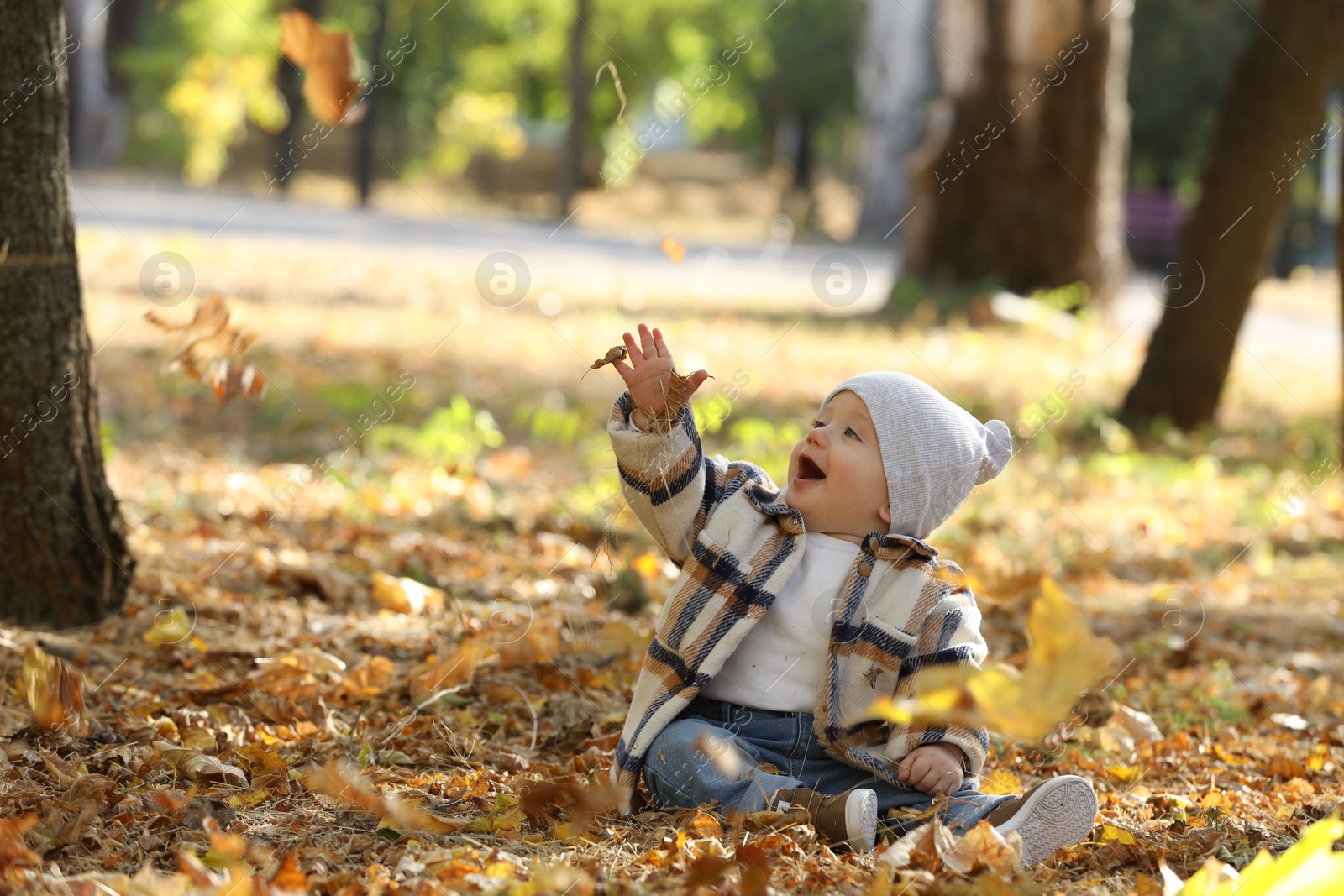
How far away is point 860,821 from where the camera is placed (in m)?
2.39

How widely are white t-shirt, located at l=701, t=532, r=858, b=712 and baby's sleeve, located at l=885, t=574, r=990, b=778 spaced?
180mm

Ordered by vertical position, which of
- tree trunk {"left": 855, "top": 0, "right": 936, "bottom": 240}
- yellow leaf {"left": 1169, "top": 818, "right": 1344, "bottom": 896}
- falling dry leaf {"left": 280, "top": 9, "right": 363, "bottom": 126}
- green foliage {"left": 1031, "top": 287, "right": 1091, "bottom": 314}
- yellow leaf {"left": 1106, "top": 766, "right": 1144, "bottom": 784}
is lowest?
yellow leaf {"left": 1106, "top": 766, "right": 1144, "bottom": 784}

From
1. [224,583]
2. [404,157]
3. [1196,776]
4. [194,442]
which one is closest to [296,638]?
[224,583]

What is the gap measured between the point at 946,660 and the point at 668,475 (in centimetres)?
67

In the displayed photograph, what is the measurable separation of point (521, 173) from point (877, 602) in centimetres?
3450

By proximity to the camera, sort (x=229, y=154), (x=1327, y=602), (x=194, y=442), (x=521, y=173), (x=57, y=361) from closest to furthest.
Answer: (x=57, y=361) → (x=1327, y=602) → (x=194, y=442) → (x=229, y=154) → (x=521, y=173)

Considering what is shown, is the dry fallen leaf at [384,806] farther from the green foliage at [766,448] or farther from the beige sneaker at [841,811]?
the green foliage at [766,448]

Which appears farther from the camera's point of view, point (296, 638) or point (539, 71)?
point (539, 71)

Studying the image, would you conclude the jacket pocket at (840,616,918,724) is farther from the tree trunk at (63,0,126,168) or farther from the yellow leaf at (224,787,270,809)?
the tree trunk at (63,0,126,168)

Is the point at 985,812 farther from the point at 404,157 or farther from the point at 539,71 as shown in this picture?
the point at 539,71

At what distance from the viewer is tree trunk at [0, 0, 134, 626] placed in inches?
125

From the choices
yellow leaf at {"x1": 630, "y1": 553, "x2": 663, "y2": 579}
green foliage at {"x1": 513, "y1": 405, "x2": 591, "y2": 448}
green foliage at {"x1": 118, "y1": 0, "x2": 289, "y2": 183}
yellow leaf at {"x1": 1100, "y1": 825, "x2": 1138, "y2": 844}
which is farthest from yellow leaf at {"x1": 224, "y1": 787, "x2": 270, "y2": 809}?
green foliage at {"x1": 118, "y1": 0, "x2": 289, "y2": 183}

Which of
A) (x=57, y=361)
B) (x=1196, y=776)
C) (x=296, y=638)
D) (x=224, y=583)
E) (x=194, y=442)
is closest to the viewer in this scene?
(x=1196, y=776)

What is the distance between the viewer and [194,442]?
6461 mm
